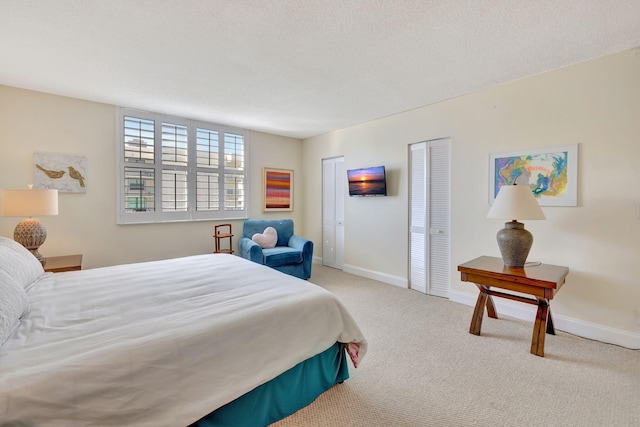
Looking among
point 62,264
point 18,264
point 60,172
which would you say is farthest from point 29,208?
point 18,264

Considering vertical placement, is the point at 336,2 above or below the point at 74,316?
above

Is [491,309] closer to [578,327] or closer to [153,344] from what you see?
[578,327]

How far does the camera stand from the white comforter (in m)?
0.98

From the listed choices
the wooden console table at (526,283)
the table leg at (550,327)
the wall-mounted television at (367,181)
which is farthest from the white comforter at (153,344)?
the wall-mounted television at (367,181)

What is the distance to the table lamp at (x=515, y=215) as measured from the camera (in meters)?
2.38

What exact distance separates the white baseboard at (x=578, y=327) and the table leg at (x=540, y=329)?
0.69m

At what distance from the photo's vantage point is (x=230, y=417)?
4.49 ft

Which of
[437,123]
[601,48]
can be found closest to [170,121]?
[437,123]

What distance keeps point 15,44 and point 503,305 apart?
5086 mm

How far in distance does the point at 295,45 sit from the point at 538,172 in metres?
2.62

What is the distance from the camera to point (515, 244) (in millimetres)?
2469

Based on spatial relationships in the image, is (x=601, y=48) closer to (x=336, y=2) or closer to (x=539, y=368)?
(x=336, y=2)

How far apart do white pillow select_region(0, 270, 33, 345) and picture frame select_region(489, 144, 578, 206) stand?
3.84 meters

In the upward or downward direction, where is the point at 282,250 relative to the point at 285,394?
upward
